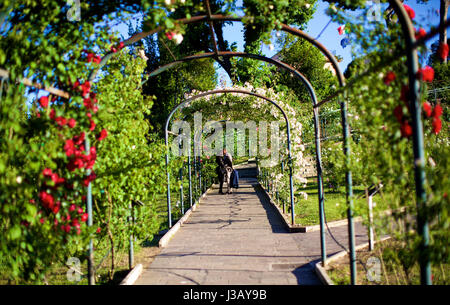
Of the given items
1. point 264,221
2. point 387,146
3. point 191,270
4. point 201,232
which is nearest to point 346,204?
point 387,146

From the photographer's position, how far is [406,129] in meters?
2.24

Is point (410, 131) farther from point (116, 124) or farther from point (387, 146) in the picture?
point (116, 124)

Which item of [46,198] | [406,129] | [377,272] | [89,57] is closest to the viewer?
[406,129]

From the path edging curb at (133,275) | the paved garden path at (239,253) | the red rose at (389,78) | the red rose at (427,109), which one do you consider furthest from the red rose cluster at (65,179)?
the red rose at (427,109)

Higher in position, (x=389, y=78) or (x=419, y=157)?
(x=389, y=78)

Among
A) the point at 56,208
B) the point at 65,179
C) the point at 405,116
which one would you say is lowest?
the point at 56,208

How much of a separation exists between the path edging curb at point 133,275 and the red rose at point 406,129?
3.10 m

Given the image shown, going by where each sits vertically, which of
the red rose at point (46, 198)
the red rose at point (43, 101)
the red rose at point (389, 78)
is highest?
the red rose at point (389, 78)

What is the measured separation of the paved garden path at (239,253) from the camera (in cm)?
402

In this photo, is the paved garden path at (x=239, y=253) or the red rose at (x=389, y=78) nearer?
the red rose at (x=389, y=78)

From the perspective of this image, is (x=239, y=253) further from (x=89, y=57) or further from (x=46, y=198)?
(x=89, y=57)

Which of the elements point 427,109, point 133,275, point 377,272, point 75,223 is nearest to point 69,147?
point 75,223

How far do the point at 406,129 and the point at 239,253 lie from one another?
11.1ft

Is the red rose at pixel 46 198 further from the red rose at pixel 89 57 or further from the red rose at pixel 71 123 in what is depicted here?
the red rose at pixel 89 57
